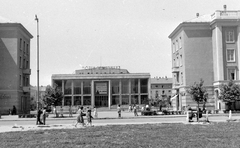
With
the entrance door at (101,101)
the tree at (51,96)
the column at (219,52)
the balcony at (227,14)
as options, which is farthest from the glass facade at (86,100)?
the balcony at (227,14)

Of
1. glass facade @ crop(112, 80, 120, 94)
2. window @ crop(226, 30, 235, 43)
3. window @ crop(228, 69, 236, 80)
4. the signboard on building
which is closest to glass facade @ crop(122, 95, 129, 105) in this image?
glass facade @ crop(112, 80, 120, 94)

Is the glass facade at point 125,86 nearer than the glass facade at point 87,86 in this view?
No

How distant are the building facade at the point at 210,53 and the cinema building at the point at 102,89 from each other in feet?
123

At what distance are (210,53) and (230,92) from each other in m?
10.0

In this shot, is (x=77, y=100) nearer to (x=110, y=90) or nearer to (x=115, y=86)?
(x=110, y=90)

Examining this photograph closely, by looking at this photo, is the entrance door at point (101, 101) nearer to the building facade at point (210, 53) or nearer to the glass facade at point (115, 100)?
the glass facade at point (115, 100)

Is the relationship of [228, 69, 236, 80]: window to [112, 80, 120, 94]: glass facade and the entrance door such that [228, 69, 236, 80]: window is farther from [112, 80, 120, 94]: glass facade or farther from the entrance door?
the entrance door

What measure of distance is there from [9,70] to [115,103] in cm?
4676

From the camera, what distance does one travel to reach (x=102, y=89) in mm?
96500

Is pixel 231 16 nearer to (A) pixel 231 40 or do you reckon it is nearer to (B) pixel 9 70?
(A) pixel 231 40

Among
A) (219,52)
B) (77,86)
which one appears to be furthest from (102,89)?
(219,52)

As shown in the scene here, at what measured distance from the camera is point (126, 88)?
317 feet

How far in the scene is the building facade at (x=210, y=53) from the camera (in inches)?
2115

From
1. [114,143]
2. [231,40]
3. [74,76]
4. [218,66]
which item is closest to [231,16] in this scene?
[231,40]
